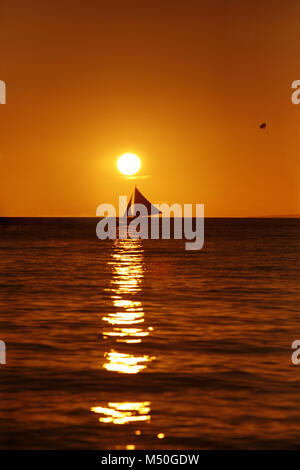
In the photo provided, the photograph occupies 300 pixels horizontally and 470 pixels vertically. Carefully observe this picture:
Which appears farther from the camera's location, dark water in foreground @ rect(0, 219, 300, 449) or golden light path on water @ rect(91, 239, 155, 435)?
golden light path on water @ rect(91, 239, 155, 435)

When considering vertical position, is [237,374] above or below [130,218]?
below

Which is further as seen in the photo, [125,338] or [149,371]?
[125,338]

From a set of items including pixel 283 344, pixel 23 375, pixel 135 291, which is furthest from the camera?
pixel 135 291

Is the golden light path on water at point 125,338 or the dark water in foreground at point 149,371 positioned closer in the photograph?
the dark water in foreground at point 149,371

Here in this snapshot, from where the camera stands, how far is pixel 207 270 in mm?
50062

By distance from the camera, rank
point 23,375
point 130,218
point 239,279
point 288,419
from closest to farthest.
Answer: point 288,419 → point 23,375 → point 239,279 → point 130,218

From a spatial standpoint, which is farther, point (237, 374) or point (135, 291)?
point (135, 291)

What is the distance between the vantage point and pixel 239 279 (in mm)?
42250

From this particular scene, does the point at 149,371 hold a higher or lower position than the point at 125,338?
lower

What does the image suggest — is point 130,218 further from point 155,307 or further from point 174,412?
point 174,412
